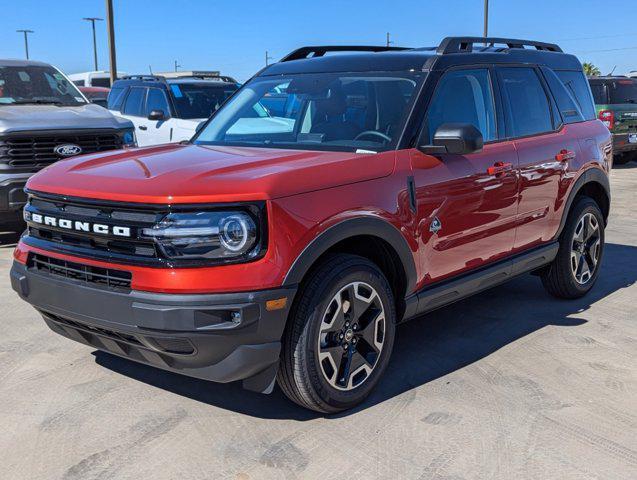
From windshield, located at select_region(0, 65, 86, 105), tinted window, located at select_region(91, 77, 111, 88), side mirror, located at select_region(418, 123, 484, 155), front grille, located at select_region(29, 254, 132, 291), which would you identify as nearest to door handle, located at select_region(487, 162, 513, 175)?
side mirror, located at select_region(418, 123, 484, 155)

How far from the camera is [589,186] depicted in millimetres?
5852

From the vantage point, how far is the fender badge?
13.3 ft

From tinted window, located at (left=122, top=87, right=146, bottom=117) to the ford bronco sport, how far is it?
9.61m

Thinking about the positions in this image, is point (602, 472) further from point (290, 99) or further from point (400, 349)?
point (290, 99)

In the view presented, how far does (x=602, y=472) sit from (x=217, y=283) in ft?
6.10

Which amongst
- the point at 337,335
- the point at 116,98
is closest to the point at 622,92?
the point at 116,98

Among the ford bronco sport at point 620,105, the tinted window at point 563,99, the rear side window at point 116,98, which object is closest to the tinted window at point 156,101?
the rear side window at point 116,98

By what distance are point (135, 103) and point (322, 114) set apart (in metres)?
8.43

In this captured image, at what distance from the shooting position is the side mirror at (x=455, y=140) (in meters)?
3.93

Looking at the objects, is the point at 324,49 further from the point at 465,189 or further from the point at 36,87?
the point at 36,87

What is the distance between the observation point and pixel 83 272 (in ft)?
11.2

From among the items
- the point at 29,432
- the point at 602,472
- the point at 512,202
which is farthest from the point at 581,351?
the point at 29,432

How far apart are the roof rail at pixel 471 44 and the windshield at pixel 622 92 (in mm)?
11135

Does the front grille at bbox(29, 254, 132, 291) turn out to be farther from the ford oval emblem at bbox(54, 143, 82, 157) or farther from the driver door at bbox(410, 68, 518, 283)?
the ford oval emblem at bbox(54, 143, 82, 157)
